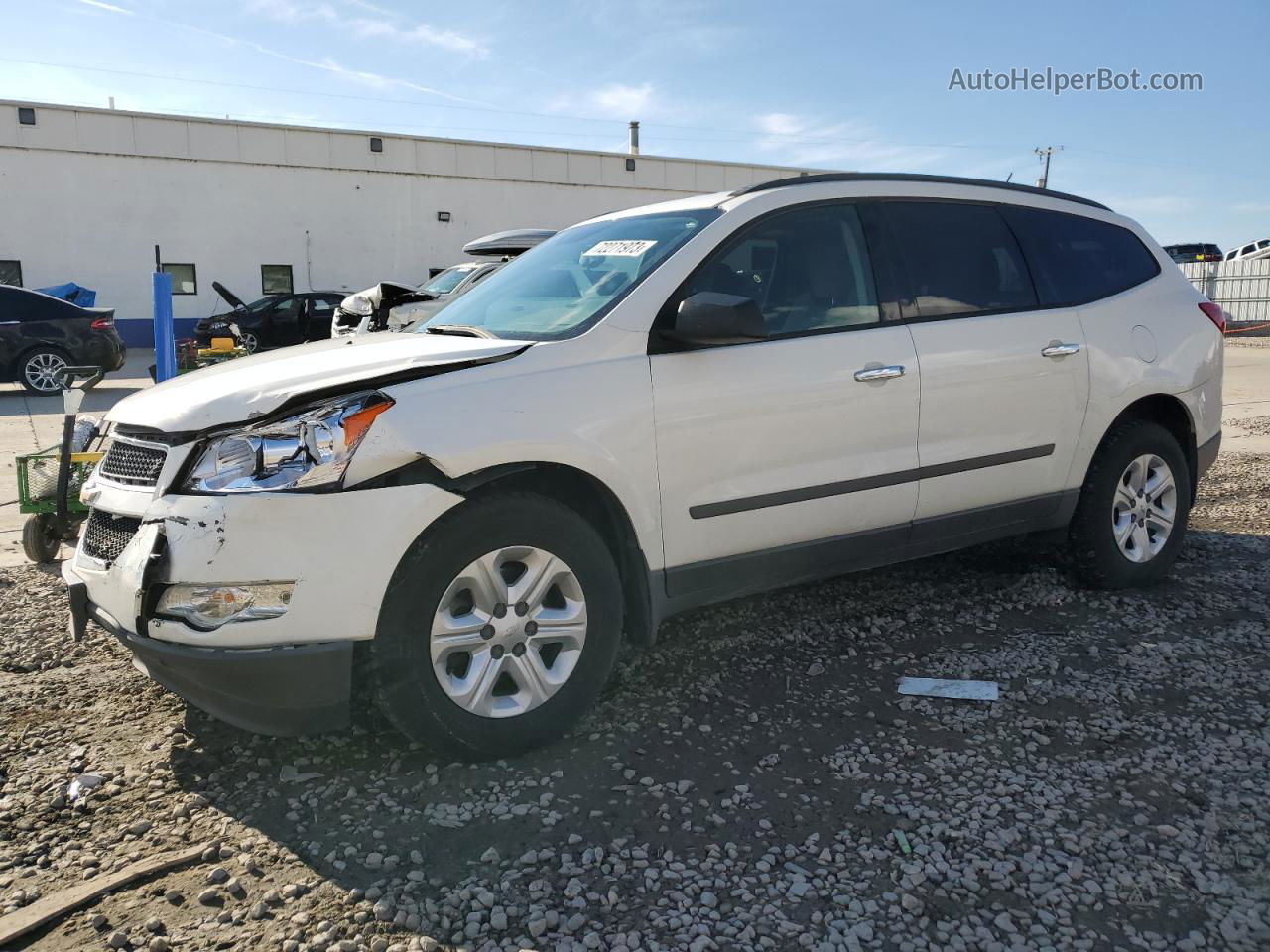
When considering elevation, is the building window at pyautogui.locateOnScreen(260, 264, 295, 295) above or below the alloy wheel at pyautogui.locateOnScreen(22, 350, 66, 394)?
above

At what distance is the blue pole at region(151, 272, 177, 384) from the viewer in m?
6.82

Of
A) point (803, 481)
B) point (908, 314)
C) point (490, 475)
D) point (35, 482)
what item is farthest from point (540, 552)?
point (35, 482)

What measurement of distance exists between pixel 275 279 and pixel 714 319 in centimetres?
2584

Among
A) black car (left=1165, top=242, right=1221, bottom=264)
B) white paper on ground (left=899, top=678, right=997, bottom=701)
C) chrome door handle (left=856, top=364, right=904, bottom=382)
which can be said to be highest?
black car (left=1165, top=242, right=1221, bottom=264)

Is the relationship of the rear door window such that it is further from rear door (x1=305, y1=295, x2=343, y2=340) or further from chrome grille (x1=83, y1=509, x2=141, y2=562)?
rear door (x1=305, y1=295, x2=343, y2=340)

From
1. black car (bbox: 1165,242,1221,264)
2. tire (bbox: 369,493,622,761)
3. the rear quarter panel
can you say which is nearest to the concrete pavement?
the rear quarter panel

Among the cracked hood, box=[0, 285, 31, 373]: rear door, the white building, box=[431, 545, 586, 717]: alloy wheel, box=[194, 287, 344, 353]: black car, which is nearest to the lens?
the cracked hood

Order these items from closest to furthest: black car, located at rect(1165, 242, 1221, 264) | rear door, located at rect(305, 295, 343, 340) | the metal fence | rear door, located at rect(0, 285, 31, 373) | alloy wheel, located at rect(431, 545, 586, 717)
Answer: alloy wheel, located at rect(431, 545, 586, 717), rear door, located at rect(0, 285, 31, 373), rear door, located at rect(305, 295, 343, 340), the metal fence, black car, located at rect(1165, 242, 1221, 264)

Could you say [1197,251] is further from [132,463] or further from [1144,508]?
[132,463]

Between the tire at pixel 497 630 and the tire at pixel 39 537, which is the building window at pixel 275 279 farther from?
the tire at pixel 497 630

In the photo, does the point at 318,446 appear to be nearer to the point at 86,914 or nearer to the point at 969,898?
the point at 86,914

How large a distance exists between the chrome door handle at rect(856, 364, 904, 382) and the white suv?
1cm

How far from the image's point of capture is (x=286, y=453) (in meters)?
2.82

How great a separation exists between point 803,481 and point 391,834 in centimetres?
187
